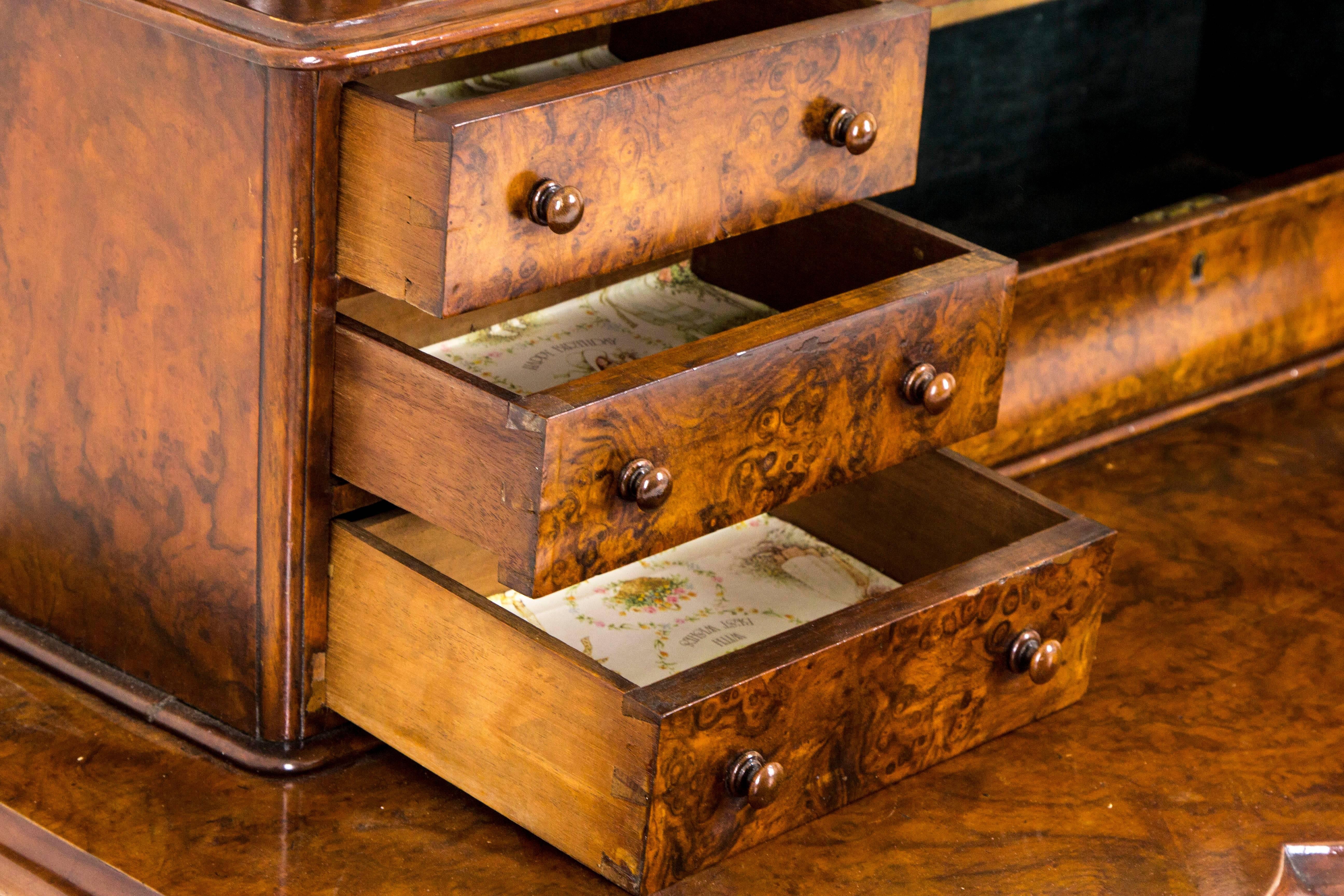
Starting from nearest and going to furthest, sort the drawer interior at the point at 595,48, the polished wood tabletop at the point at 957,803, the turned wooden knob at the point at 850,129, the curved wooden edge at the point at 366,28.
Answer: the curved wooden edge at the point at 366,28 → the polished wood tabletop at the point at 957,803 → the turned wooden knob at the point at 850,129 → the drawer interior at the point at 595,48

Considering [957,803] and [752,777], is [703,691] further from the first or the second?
[957,803]

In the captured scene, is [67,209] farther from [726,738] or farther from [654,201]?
[726,738]

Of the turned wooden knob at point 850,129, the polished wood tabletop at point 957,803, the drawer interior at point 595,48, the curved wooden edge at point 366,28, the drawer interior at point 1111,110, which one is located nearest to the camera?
the curved wooden edge at point 366,28

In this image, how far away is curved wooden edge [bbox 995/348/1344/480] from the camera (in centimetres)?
186

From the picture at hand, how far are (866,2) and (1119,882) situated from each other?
672 mm

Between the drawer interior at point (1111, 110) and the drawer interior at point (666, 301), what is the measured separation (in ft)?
1.54

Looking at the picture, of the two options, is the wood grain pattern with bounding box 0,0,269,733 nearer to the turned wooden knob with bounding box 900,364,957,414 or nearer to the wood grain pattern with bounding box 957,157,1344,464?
the turned wooden knob with bounding box 900,364,957,414

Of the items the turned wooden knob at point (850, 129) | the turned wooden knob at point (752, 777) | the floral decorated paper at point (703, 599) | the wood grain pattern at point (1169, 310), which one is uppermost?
Result: the turned wooden knob at point (850, 129)

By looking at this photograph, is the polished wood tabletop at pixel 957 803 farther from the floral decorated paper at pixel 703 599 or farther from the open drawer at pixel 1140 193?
the open drawer at pixel 1140 193

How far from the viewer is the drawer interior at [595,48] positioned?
57.9 inches

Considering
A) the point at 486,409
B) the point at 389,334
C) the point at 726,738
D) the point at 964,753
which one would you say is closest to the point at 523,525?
the point at 486,409

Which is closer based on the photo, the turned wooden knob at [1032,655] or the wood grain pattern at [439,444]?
the wood grain pattern at [439,444]

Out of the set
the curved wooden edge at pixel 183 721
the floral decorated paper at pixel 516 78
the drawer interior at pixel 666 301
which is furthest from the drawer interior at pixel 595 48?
the curved wooden edge at pixel 183 721

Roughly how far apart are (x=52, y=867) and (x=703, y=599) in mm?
541
